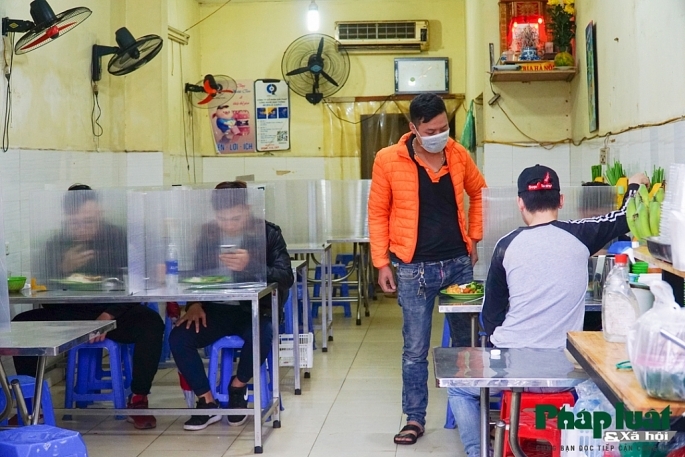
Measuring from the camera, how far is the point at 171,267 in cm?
443

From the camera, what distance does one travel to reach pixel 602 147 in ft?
17.9

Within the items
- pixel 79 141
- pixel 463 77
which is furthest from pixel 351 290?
pixel 79 141

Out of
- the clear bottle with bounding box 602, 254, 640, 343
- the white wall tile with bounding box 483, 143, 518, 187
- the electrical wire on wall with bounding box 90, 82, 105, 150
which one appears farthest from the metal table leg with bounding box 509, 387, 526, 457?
the electrical wire on wall with bounding box 90, 82, 105, 150

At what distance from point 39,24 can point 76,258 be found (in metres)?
1.52

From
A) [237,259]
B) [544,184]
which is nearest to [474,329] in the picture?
[544,184]

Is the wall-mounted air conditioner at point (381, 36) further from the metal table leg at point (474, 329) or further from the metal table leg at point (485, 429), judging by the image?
the metal table leg at point (485, 429)

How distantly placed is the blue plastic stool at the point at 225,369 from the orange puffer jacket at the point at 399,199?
92 cm

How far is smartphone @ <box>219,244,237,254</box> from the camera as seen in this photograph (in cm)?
436

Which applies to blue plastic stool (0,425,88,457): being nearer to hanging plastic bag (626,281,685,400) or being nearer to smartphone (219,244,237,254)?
smartphone (219,244,237,254)

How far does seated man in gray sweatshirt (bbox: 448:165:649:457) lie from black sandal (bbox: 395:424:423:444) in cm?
127

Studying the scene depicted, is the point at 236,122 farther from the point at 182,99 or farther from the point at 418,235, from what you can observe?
the point at 418,235

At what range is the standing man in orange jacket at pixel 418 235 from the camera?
4152 millimetres

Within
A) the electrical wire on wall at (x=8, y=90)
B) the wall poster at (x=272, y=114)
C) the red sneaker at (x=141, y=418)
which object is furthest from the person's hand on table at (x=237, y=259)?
the wall poster at (x=272, y=114)

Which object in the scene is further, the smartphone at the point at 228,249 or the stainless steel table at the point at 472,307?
the smartphone at the point at 228,249
